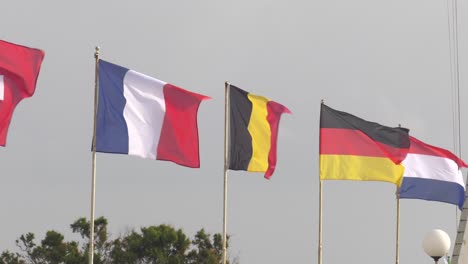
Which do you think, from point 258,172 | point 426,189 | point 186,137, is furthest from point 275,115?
point 426,189

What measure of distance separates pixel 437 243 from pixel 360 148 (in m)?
6.25

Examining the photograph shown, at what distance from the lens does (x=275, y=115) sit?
122ft

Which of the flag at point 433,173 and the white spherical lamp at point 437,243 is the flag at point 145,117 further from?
the flag at point 433,173

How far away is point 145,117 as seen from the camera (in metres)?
31.9

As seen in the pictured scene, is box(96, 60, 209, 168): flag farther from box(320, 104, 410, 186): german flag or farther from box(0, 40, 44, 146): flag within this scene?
box(320, 104, 410, 186): german flag

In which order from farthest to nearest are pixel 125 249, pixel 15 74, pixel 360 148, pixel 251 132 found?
pixel 125 249 → pixel 360 148 → pixel 251 132 → pixel 15 74

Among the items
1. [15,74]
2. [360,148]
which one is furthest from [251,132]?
[15,74]

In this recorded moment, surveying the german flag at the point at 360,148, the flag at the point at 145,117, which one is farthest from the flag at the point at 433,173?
the flag at the point at 145,117

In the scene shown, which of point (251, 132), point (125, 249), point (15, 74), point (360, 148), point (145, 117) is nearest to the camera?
point (15, 74)

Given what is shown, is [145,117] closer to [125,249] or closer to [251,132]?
[251,132]

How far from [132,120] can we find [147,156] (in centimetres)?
95

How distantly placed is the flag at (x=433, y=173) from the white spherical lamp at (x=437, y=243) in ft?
24.6

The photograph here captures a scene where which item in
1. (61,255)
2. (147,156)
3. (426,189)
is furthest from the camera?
(61,255)

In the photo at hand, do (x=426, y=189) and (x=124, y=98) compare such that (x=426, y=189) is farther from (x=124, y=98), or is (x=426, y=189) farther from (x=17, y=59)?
(x=17, y=59)
